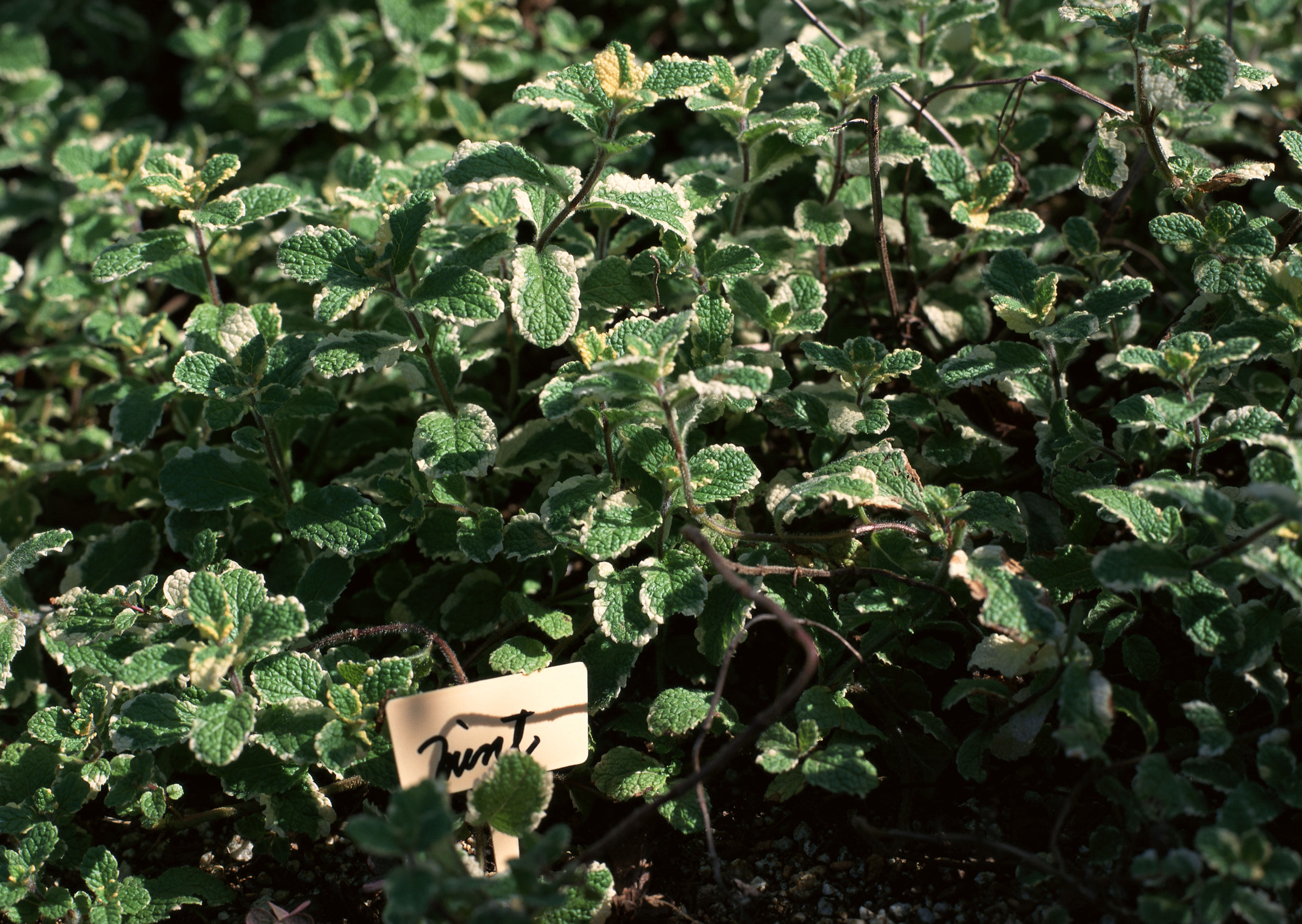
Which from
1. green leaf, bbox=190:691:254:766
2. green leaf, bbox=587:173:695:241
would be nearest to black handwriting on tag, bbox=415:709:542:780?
green leaf, bbox=190:691:254:766

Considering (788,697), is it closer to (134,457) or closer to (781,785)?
(781,785)

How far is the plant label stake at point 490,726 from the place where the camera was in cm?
128

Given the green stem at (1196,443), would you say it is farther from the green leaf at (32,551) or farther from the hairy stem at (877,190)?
the green leaf at (32,551)

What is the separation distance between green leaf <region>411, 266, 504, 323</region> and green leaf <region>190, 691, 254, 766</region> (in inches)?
23.0

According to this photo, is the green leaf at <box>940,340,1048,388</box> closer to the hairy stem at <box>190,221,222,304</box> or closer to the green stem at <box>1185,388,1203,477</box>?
the green stem at <box>1185,388,1203,477</box>

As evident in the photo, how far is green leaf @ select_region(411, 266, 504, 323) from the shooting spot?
1.42 meters

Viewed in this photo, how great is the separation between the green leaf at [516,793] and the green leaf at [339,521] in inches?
17.5

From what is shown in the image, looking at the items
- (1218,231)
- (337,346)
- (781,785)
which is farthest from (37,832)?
(1218,231)

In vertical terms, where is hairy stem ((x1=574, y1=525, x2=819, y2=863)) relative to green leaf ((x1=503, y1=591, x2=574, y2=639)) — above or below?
above

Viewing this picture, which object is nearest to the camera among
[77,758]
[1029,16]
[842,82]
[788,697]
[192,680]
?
[788,697]

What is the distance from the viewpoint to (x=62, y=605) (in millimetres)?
1533

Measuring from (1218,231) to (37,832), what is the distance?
190cm

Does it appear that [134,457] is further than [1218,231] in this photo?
Yes

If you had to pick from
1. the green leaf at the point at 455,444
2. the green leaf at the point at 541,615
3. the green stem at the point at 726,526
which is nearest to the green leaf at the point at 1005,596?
the green stem at the point at 726,526
